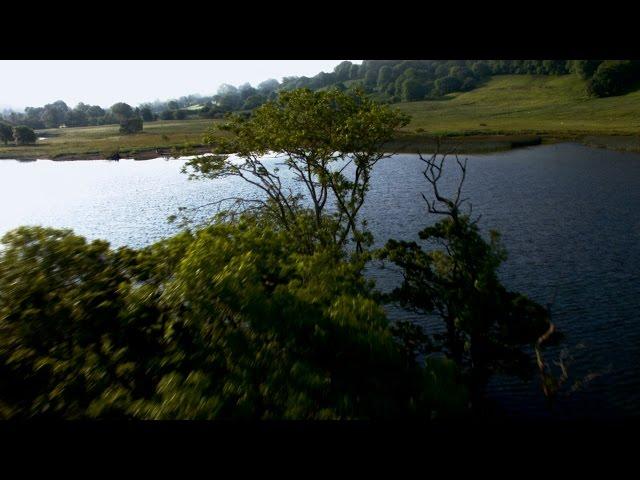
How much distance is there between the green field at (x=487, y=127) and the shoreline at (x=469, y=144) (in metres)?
0.09

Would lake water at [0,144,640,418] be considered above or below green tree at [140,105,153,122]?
below

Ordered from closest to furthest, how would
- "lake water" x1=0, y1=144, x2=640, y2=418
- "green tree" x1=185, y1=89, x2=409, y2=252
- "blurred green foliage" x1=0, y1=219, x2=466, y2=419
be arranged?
"blurred green foliage" x1=0, y1=219, x2=466, y2=419 < "lake water" x1=0, y1=144, x2=640, y2=418 < "green tree" x1=185, y1=89, x2=409, y2=252

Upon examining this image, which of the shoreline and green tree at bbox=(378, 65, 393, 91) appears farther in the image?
green tree at bbox=(378, 65, 393, 91)

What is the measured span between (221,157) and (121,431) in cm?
2100

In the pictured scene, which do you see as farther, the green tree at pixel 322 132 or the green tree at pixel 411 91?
the green tree at pixel 411 91

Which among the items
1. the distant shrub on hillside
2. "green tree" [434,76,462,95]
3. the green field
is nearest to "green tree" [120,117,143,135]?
the green field

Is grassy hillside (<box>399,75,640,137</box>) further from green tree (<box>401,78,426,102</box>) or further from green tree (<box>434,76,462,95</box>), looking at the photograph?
green tree (<box>401,78,426,102</box>)

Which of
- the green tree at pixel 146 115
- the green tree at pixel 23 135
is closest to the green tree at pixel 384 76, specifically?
the green tree at pixel 146 115

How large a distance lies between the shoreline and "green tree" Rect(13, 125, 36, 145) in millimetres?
1251

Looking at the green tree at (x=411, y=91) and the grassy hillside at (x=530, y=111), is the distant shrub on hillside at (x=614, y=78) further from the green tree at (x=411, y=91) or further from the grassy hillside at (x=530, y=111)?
the green tree at (x=411, y=91)

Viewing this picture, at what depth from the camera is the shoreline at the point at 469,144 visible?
4500 cm

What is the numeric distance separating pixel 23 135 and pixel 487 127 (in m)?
50.8

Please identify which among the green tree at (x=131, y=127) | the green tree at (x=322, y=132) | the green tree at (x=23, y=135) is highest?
the green tree at (x=322, y=132)

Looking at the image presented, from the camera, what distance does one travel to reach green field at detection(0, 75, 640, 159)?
4622cm
